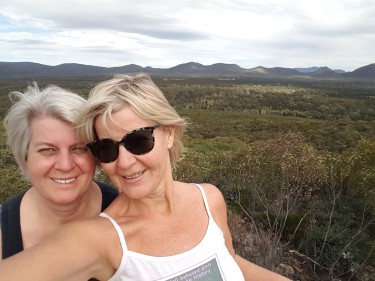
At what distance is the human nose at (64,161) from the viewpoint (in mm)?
1589

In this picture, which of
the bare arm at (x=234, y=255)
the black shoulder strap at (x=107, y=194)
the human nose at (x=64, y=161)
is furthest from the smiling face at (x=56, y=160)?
the bare arm at (x=234, y=255)

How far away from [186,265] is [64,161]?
65 cm

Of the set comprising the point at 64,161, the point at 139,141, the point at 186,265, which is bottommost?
the point at 186,265

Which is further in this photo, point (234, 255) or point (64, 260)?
point (234, 255)

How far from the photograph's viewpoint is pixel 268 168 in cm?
737

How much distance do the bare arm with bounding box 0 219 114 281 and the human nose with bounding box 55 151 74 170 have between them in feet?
1.08

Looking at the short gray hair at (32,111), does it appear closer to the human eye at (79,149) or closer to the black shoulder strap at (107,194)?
the human eye at (79,149)

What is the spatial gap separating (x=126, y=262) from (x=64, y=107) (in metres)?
0.67

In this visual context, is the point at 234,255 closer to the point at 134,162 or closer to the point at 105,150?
the point at 134,162

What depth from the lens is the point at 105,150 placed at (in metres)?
1.52

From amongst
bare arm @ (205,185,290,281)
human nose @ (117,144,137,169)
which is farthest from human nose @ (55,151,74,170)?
bare arm @ (205,185,290,281)

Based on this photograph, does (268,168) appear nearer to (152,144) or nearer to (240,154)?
(240,154)

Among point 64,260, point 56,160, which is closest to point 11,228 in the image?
point 56,160

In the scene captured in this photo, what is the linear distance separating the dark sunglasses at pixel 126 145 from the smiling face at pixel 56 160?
0.12 meters
